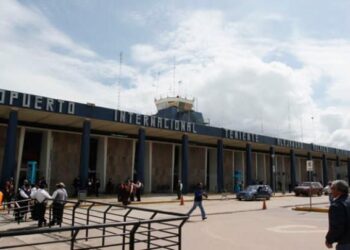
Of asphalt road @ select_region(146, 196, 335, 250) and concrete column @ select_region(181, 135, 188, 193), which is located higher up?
concrete column @ select_region(181, 135, 188, 193)

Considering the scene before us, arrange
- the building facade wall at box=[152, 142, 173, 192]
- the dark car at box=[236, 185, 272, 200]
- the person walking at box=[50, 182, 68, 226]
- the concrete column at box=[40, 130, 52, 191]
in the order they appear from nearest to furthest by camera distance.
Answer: the person walking at box=[50, 182, 68, 226] → the concrete column at box=[40, 130, 52, 191] → the dark car at box=[236, 185, 272, 200] → the building facade wall at box=[152, 142, 173, 192]

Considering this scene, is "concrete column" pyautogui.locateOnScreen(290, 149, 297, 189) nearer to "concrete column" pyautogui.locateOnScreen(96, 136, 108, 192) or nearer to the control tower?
the control tower

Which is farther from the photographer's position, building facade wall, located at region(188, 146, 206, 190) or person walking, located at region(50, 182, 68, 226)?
building facade wall, located at region(188, 146, 206, 190)

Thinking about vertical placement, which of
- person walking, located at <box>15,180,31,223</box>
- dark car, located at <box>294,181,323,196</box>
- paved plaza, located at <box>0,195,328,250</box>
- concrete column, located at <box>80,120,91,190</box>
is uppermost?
concrete column, located at <box>80,120,91,190</box>

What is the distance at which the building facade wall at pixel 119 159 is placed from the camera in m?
34.7

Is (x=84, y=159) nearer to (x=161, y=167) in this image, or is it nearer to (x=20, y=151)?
(x=20, y=151)

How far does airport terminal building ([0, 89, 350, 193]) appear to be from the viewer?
25672 mm

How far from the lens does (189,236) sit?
1225 cm

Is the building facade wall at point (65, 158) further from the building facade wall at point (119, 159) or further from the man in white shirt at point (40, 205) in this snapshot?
the man in white shirt at point (40, 205)

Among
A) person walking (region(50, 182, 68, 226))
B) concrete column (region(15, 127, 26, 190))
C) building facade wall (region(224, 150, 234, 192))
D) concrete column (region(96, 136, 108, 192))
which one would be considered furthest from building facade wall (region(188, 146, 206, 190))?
person walking (region(50, 182, 68, 226))

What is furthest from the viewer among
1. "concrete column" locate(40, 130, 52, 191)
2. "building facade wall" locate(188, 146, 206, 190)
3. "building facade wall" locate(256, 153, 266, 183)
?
"building facade wall" locate(256, 153, 266, 183)

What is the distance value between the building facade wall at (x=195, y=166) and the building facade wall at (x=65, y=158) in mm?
14450

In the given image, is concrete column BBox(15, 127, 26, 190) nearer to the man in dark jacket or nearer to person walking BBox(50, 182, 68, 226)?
person walking BBox(50, 182, 68, 226)

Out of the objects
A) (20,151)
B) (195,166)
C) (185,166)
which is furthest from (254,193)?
(20,151)
